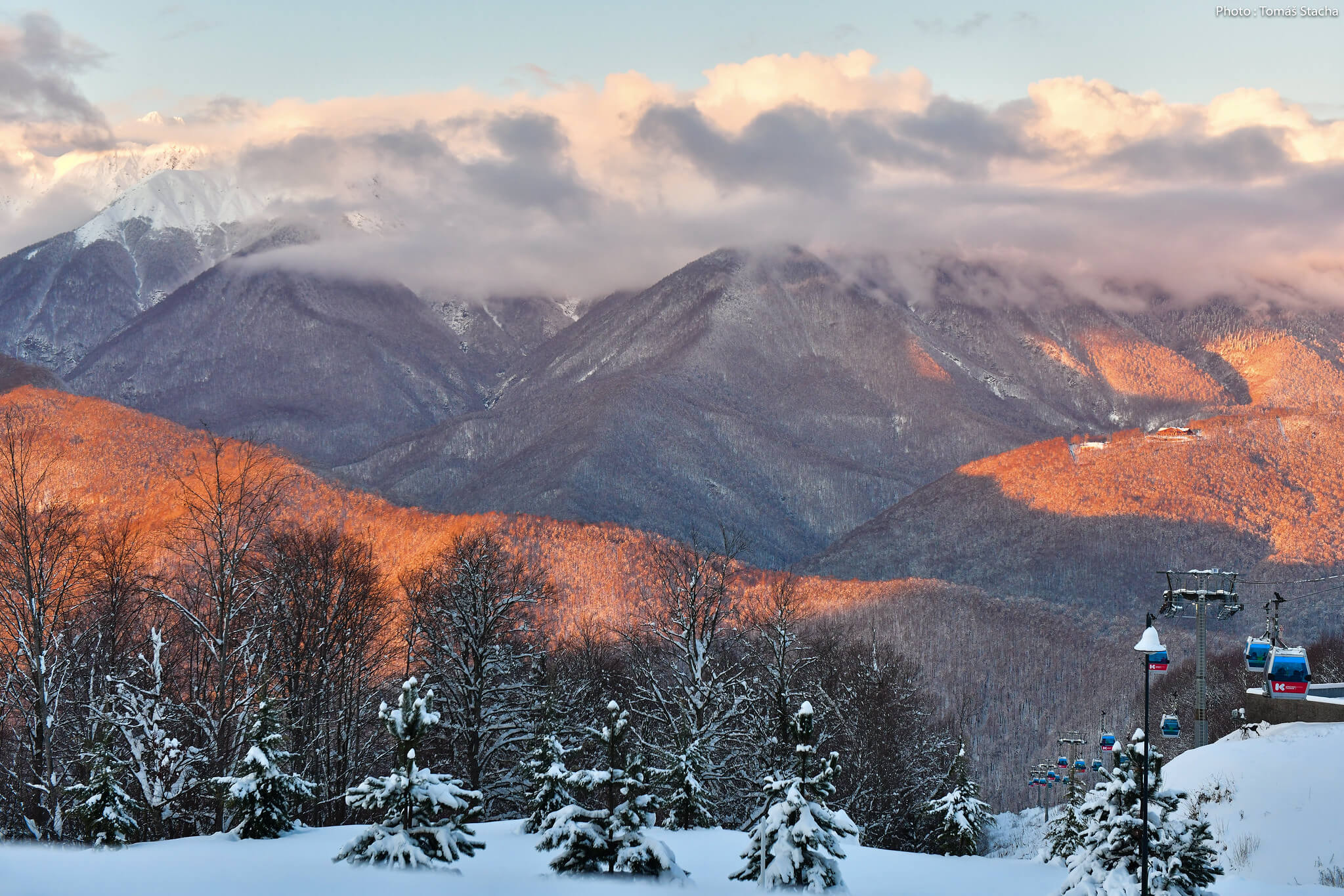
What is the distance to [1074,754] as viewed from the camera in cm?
9506

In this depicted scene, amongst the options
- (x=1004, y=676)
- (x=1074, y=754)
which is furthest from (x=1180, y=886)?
(x=1004, y=676)

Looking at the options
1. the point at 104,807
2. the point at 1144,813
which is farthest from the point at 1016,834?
the point at 104,807

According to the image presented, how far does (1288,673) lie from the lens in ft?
123

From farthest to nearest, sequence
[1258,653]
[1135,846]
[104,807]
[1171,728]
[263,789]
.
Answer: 1. [1171,728]
2. [1258,653]
3. [263,789]
4. [104,807]
5. [1135,846]

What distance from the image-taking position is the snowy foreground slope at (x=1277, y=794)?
1022 inches

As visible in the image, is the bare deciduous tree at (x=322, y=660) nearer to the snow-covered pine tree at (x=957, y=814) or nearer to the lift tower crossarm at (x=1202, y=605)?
the snow-covered pine tree at (x=957, y=814)

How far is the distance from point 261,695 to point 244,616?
18.3 meters

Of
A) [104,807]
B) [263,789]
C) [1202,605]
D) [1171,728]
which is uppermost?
[1202,605]

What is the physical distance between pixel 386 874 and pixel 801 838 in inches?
279

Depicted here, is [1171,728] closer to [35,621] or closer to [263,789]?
[263,789]

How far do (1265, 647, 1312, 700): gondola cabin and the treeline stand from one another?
15.6 meters

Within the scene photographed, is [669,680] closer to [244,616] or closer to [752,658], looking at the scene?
[752,658]

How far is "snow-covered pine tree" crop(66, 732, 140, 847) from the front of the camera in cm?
2170

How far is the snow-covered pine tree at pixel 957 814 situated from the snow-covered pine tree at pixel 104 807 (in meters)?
32.6
